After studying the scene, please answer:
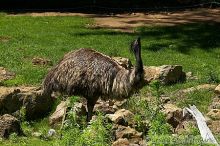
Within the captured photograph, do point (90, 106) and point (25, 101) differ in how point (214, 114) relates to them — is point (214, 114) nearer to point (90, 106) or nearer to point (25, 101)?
point (90, 106)

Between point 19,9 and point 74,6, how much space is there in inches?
101

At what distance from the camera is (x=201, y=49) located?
803 inches

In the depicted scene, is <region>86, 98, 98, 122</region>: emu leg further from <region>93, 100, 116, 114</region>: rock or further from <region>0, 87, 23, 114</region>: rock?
<region>0, 87, 23, 114</region>: rock

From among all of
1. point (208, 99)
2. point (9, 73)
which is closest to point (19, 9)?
point (9, 73)

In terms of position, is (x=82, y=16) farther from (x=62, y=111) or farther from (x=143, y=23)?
(x=62, y=111)

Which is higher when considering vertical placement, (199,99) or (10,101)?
(10,101)

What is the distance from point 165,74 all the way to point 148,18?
1227 centimetres

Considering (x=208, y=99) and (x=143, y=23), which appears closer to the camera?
(x=208, y=99)

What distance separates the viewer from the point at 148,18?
26.0 m

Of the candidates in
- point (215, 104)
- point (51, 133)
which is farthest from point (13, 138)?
point (215, 104)

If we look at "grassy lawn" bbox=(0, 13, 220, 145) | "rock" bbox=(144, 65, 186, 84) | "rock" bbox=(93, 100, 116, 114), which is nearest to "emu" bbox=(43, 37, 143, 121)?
"rock" bbox=(93, 100, 116, 114)

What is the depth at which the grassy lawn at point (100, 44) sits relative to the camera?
15.3 metres

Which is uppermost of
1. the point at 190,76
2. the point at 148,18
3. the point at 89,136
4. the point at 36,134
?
the point at 89,136


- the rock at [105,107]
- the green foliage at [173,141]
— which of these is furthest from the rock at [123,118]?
the green foliage at [173,141]
